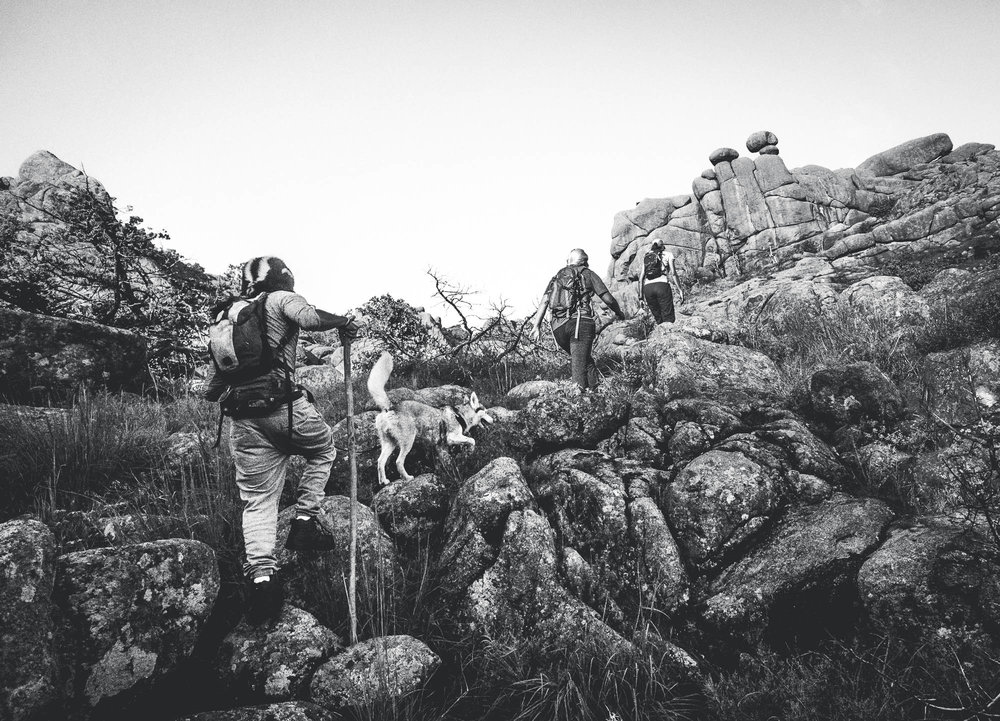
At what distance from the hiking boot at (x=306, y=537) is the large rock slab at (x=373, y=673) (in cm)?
85

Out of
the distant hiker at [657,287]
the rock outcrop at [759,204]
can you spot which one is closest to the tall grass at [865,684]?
the distant hiker at [657,287]

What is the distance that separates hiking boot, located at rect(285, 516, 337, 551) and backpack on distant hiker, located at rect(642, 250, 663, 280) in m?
8.29

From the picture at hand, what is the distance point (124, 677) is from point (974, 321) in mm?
9339

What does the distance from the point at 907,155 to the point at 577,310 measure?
36007 millimetres

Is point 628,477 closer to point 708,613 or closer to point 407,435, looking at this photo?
point 708,613

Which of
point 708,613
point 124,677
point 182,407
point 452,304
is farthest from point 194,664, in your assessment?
point 452,304

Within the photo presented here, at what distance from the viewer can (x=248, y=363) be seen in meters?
3.32

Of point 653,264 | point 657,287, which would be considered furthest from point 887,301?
point 653,264

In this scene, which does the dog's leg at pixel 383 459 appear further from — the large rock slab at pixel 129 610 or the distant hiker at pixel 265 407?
the large rock slab at pixel 129 610

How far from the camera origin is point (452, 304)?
33.7 ft

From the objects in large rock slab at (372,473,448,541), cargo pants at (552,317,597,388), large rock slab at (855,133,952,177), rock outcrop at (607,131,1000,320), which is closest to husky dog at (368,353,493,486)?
large rock slab at (372,473,448,541)

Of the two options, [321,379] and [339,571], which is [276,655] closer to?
[339,571]

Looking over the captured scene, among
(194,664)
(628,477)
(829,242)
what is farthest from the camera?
(829,242)

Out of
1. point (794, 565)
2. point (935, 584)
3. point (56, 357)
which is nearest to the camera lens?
point (935, 584)
